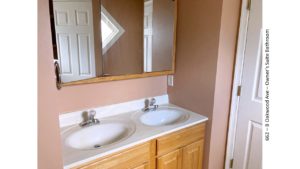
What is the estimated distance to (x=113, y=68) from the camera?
153cm

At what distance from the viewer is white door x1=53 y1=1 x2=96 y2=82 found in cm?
120

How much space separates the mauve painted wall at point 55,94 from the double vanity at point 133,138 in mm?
86

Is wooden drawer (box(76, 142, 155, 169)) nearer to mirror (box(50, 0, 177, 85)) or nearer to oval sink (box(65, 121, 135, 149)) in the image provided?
oval sink (box(65, 121, 135, 149))

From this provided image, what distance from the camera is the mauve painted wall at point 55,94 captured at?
526 millimetres

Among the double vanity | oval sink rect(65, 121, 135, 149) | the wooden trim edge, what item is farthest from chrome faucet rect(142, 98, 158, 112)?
oval sink rect(65, 121, 135, 149)

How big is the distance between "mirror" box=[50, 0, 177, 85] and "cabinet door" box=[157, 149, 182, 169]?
709 millimetres

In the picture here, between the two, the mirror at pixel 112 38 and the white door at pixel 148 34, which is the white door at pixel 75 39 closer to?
the mirror at pixel 112 38
